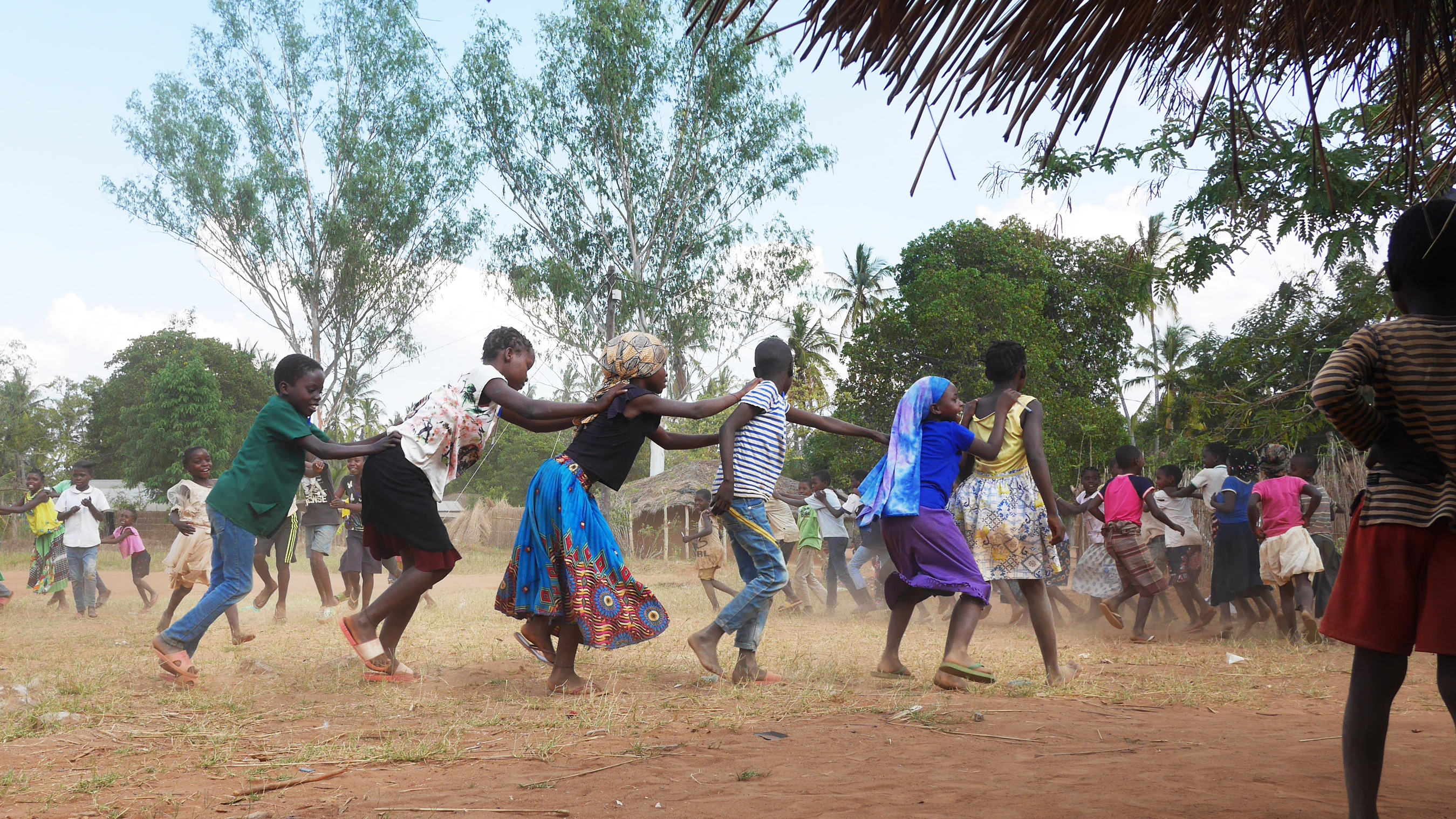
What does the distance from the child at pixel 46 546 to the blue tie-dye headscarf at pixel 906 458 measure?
9410 millimetres

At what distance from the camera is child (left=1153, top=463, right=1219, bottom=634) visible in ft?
29.8

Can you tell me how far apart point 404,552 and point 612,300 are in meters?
18.0

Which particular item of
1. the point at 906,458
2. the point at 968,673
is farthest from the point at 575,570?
the point at 968,673

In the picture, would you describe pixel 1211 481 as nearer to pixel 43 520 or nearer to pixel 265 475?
pixel 265 475

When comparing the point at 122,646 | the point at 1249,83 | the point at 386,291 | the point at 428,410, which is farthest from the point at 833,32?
the point at 386,291

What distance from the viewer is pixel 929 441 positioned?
525cm

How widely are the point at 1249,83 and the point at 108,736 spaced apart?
4.59 m

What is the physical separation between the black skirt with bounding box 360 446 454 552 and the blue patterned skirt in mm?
541

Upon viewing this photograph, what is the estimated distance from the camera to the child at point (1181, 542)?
9.09 meters

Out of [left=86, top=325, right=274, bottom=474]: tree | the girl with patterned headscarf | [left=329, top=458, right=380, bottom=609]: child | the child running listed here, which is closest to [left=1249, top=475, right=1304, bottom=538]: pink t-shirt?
the child running

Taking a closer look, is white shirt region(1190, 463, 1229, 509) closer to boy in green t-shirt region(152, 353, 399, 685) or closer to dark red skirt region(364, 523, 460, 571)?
dark red skirt region(364, 523, 460, 571)

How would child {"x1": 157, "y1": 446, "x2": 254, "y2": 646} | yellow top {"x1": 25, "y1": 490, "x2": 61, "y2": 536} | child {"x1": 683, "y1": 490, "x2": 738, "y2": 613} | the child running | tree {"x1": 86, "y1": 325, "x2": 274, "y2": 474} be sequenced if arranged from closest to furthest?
1. the child running
2. child {"x1": 157, "y1": 446, "x2": 254, "y2": 646}
3. child {"x1": 683, "y1": 490, "x2": 738, "y2": 613}
4. yellow top {"x1": 25, "y1": 490, "x2": 61, "y2": 536}
5. tree {"x1": 86, "y1": 325, "x2": 274, "y2": 474}

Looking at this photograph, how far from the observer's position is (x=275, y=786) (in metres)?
3.05

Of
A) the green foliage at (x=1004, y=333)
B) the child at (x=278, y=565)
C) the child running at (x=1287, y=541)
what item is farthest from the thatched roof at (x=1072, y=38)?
the green foliage at (x=1004, y=333)
